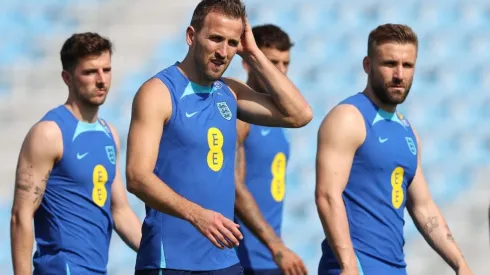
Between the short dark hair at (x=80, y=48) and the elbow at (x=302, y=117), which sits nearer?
the elbow at (x=302, y=117)

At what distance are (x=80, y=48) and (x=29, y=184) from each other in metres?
0.97

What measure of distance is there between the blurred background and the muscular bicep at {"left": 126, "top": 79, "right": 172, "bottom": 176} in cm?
824

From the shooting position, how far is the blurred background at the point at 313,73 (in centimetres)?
1362

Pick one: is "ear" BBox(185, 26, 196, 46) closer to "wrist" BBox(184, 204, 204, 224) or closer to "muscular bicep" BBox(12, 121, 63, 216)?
"wrist" BBox(184, 204, 204, 224)

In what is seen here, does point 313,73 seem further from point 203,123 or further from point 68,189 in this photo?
point 203,123

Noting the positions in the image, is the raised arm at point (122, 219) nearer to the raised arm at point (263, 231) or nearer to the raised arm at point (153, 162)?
the raised arm at point (263, 231)

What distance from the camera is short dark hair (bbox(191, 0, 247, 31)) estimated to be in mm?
5238

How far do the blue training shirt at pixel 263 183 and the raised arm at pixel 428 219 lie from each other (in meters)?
1.23

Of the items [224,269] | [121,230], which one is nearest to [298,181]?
[121,230]

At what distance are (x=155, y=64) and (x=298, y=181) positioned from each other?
3175 mm

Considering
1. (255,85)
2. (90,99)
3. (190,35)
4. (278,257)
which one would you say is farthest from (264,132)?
(190,35)

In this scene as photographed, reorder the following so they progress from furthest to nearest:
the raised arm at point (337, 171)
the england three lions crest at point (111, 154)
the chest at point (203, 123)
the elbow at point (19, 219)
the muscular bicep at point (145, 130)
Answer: the england three lions crest at point (111, 154), the elbow at point (19, 219), the raised arm at point (337, 171), the chest at point (203, 123), the muscular bicep at point (145, 130)

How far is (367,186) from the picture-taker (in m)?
5.93

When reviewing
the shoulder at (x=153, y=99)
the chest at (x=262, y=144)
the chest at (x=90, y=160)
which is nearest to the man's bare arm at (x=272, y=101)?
the shoulder at (x=153, y=99)
